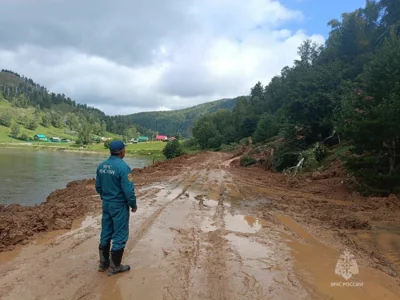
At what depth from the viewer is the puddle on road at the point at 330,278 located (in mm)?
4180

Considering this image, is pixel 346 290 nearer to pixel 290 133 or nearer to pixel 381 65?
pixel 381 65

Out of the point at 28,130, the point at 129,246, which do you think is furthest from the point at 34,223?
the point at 28,130

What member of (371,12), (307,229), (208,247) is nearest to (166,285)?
(208,247)

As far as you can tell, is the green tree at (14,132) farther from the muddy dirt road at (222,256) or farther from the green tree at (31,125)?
the muddy dirt road at (222,256)

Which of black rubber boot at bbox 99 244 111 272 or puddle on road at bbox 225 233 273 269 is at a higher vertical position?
black rubber boot at bbox 99 244 111 272

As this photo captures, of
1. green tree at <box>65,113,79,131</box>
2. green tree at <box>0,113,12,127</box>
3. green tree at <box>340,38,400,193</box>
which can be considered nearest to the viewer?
green tree at <box>340,38,400,193</box>

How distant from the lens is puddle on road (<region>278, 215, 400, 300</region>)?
418 cm

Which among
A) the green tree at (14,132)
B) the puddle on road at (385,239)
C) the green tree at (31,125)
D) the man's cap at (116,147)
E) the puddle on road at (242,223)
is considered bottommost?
the puddle on road at (385,239)

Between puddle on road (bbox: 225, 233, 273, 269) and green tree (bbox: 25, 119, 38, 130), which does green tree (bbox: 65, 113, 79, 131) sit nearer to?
green tree (bbox: 25, 119, 38, 130)

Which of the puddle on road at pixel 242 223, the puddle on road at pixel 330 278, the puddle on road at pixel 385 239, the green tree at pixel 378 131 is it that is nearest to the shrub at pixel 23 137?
the green tree at pixel 378 131

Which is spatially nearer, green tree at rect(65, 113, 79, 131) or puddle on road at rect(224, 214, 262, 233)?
puddle on road at rect(224, 214, 262, 233)

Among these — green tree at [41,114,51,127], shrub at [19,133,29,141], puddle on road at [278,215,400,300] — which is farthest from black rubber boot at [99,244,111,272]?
green tree at [41,114,51,127]

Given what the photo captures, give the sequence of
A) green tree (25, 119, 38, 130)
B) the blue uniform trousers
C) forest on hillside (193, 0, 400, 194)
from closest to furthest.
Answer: the blue uniform trousers < forest on hillside (193, 0, 400, 194) < green tree (25, 119, 38, 130)

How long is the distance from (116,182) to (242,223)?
4025mm
